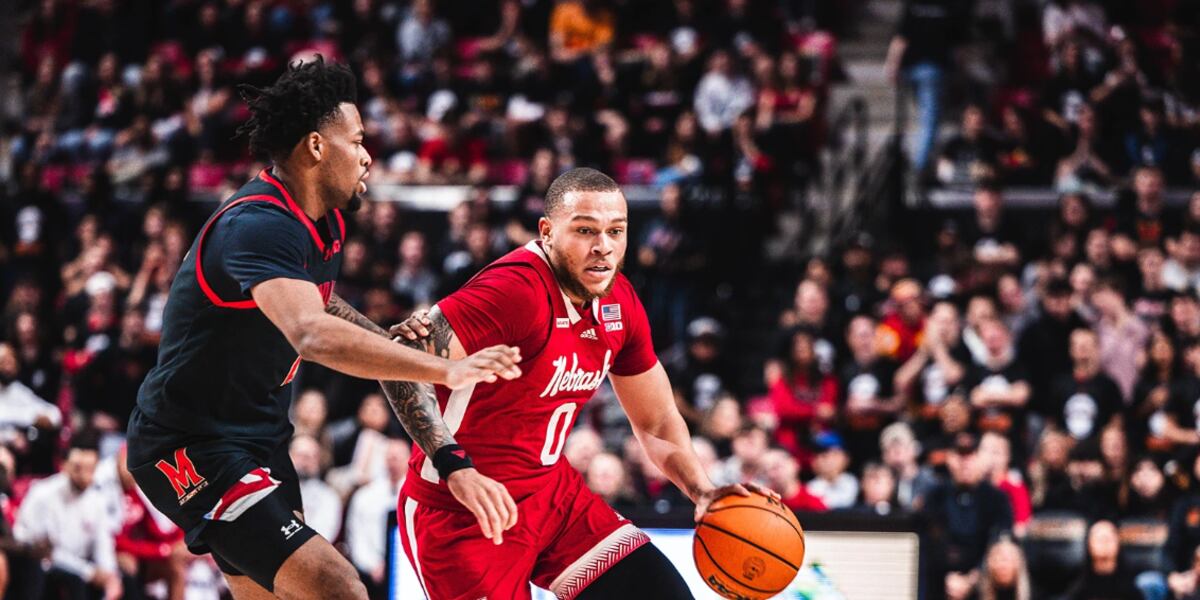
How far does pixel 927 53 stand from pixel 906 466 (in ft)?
18.2

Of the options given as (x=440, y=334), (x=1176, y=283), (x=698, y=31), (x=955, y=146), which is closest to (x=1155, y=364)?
(x=1176, y=283)

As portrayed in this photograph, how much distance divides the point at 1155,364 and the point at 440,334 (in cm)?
816

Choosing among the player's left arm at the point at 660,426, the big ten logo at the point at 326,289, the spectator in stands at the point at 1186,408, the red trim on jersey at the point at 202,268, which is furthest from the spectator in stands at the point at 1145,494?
the red trim on jersey at the point at 202,268

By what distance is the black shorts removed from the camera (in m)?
5.25

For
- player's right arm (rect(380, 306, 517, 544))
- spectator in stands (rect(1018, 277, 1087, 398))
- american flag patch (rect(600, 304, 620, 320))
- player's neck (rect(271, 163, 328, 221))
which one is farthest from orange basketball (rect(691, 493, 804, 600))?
spectator in stands (rect(1018, 277, 1087, 398))

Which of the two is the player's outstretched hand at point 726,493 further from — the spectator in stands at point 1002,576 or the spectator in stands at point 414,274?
the spectator in stands at point 414,274

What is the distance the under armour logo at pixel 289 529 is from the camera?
5.23m

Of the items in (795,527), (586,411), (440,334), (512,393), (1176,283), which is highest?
(440,334)

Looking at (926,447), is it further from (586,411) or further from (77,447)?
(77,447)

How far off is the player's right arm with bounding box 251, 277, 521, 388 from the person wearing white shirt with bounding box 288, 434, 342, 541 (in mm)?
7240

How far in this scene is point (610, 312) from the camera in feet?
20.0

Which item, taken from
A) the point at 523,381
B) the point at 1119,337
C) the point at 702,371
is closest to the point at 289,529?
the point at 523,381

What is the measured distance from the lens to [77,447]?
11508 mm

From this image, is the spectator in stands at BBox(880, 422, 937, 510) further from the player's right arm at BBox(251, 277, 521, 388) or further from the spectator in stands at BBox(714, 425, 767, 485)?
the player's right arm at BBox(251, 277, 521, 388)
